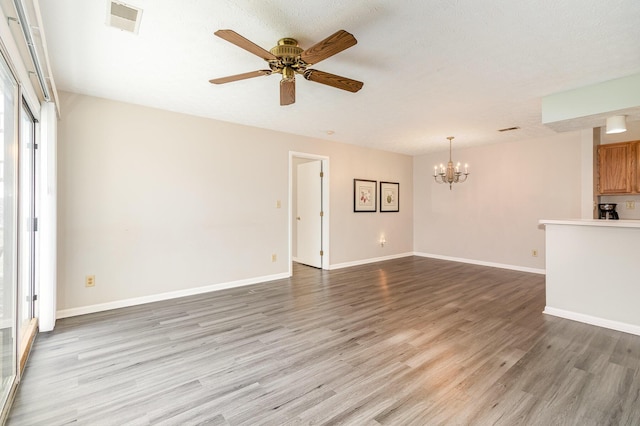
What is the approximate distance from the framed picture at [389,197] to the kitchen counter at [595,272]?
339 centimetres

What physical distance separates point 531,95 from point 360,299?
120 inches

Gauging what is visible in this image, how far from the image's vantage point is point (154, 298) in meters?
3.79

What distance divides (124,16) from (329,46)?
1341mm

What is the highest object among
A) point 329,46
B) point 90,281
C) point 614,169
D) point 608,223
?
point 329,46

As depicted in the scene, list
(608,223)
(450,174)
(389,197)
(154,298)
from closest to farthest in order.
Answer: (608,223), (154,298), (450,174), (389,197)

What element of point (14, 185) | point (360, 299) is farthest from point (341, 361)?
point (14, 185)

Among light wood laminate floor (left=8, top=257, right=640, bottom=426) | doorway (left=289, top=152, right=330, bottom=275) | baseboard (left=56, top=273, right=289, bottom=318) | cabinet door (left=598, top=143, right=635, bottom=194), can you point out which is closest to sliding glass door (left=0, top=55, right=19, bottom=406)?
light wood laminate floor (left=8, top=257, right=640, bottom=426)

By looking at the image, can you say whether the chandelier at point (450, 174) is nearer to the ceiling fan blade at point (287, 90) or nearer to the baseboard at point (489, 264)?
the baseboard at point (489, 264)

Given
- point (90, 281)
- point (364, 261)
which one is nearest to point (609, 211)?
point (364, 261)

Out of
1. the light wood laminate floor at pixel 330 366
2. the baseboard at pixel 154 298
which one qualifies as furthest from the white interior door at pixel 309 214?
the light wood laminate floor at pixel 330 366

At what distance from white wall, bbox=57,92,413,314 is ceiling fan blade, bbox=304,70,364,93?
2357mm

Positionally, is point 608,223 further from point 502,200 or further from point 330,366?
point 330,366

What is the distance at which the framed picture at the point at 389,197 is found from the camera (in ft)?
21.7

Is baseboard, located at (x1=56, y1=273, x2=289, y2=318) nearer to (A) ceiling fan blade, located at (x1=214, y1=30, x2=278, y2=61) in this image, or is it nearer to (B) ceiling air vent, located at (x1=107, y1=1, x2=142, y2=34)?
(B) ceiling air vent, located at (x1=107, y1=1, x2=142, y2=34)
